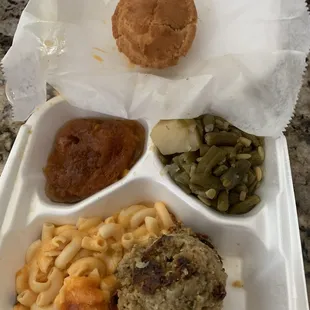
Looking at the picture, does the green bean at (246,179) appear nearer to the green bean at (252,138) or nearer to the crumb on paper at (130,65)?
the green bean at (252,138)

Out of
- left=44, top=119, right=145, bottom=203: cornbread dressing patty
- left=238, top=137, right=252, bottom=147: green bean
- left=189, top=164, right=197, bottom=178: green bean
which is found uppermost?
left=238, top=137, right=252, bottom=147: green bean

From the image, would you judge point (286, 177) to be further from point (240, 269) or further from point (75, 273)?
point (75, 273)

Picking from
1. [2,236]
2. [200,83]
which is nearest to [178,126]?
[200,83]

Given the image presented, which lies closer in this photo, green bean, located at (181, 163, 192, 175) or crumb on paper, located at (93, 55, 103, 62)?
green bean, located at (181, 163, 192, 175)

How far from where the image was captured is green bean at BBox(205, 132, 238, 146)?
4.39ft

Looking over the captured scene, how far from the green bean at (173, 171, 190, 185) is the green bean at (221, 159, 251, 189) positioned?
10cm

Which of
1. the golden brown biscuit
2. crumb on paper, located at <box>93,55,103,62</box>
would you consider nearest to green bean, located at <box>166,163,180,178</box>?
the golden brown biscuit

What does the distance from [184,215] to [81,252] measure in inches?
12.6

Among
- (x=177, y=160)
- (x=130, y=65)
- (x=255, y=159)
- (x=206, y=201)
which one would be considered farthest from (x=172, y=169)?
(x=130, y=65)

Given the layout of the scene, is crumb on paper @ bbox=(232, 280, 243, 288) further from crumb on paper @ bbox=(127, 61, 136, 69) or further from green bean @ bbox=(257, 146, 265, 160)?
crumb on paper @ bbox=(127, 61, 136, 69)

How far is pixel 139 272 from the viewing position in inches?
43.9

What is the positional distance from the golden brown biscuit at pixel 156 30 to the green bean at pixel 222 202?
0.43m

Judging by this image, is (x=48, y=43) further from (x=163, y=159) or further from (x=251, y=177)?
(x=251, y=177)

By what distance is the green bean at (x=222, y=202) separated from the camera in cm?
131
